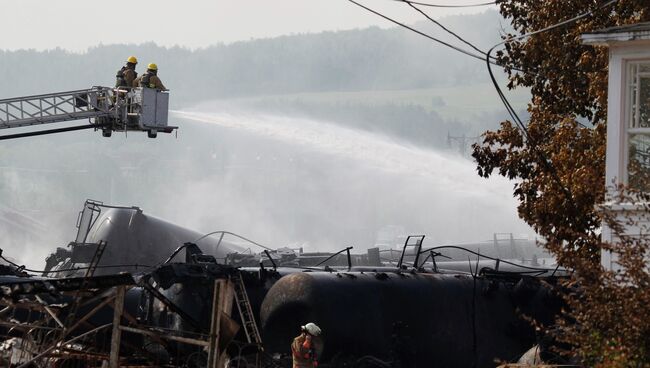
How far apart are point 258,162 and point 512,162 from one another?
324ft

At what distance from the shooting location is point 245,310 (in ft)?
89.0

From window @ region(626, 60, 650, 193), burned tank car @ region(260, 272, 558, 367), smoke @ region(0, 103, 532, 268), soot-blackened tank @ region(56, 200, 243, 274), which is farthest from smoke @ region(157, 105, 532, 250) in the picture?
window @ region(626, 60, 650, 193)

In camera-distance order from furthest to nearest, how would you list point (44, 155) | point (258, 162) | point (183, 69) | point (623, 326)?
point (183, 69), point (44, 155), point (258, 162), point (623, 326)

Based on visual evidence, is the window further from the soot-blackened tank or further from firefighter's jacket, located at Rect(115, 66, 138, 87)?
the soot-blackened tank

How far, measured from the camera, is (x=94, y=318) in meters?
29.4

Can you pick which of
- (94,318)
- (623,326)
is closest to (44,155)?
(94,318)

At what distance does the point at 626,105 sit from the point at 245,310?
32.3 feet

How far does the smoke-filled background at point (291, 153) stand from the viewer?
9444cm

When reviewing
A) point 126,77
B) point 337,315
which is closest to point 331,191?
point 126,77

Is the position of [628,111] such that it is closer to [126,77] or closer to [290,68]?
[126,77]

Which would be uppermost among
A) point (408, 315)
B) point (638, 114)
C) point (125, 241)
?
point (638, 114)

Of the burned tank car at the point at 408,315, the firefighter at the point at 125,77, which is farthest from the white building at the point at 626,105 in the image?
the firefighter at the point at 125,77

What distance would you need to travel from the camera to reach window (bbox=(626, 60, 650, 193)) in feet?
68.3

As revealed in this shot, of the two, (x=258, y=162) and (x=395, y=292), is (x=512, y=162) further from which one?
(x=258, y=162)
